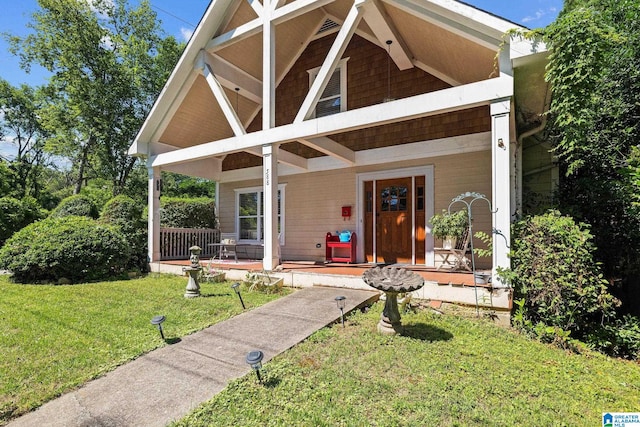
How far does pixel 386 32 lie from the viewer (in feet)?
22.8

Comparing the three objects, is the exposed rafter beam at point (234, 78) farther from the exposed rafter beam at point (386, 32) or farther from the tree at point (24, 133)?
the tree at point (24, 133)

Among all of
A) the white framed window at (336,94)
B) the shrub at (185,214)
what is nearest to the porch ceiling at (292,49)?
the white framed window at (336,94)

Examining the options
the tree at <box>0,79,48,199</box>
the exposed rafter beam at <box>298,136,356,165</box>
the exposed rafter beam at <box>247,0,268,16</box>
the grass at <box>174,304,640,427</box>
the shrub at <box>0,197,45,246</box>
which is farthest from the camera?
the tree at <box>0,79,48,199</box>

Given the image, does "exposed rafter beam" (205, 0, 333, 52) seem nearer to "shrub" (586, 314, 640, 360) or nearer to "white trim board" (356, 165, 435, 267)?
"white trim board" (356, 165, 435, 267)

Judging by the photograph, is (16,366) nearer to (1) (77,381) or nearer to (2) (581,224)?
(1) (77,381)

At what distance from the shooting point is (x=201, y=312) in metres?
5.05

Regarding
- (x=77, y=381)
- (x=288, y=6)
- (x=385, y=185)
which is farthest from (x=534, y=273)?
(x=288, y=6)

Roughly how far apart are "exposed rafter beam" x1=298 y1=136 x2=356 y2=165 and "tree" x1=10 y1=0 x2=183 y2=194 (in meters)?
16.6

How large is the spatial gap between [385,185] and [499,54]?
13.8 feet

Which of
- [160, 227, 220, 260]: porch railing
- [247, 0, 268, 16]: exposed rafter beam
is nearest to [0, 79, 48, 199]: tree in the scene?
[160, 227, 220, 260]: porch railing

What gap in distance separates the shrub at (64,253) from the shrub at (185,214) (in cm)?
190

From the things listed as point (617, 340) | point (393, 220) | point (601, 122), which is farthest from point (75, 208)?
point (601, 122)

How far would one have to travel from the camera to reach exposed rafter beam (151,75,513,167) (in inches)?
187

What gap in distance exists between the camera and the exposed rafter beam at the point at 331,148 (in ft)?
22.4
